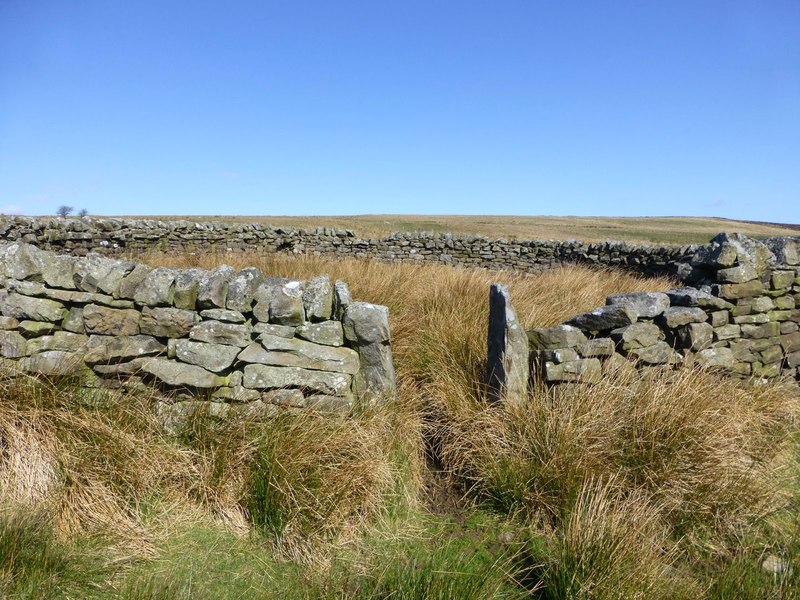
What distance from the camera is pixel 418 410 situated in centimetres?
485

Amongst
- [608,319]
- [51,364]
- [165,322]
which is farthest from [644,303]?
[51,364]

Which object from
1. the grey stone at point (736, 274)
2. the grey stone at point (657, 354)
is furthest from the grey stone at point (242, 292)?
the grey stone at point (736, 274)

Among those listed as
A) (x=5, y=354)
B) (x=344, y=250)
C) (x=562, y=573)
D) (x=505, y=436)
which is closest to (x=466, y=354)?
(x=505, y=436)

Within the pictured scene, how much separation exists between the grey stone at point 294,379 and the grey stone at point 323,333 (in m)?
0.27

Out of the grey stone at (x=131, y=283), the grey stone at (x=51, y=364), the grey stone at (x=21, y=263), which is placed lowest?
the grey stone at (x=51, y=364)

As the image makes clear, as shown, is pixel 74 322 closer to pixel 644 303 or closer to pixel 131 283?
pixel 131 283

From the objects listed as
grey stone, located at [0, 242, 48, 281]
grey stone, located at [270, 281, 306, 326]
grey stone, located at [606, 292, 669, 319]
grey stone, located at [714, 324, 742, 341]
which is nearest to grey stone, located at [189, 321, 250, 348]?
grey stone, located at [270, 281, 306, 326]

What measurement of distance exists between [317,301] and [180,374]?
1.19 metres

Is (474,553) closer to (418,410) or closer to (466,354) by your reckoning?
(418,410)

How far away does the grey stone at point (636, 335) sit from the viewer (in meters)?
4.79

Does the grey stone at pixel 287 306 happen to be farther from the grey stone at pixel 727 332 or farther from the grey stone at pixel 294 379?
the grey stone at pixel 727 332

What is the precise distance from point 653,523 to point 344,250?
15103mm

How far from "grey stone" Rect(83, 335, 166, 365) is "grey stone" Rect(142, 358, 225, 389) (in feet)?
0.32

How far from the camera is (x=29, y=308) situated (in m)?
4.13
